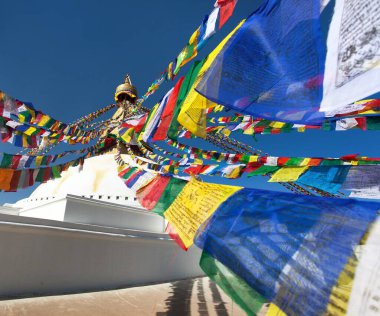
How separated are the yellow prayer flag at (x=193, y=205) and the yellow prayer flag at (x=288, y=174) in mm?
2244

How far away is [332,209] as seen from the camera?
4.27 feet

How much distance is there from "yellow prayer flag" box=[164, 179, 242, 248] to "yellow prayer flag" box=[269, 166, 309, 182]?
2244mm

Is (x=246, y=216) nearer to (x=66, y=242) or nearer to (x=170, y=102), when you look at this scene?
(x=170, y=102)

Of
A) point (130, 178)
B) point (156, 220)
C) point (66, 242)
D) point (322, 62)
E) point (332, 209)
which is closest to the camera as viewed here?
point (332, 209)

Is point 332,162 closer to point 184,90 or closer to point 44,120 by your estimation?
point 184,90

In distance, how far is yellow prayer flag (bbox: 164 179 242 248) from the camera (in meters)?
1.92

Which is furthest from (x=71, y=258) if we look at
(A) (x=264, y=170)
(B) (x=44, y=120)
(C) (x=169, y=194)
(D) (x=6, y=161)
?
(A) (x=264, y=170)

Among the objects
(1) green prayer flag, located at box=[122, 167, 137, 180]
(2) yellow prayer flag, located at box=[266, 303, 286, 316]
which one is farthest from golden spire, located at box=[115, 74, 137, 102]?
(2) yellow prayer flag, located at box=[266, 303, 286, 316]

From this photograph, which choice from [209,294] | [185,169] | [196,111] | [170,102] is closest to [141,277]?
[209,294]

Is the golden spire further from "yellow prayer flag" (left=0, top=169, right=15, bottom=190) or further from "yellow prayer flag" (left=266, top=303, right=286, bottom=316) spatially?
"yellow prayer flag" (left=266, top=303, right=286, bottom=316)

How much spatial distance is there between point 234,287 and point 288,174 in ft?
11.0

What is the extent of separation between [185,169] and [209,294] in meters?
2.54

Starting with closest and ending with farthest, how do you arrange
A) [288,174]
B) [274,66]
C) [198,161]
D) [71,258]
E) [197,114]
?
[274,66], [197,114], [288,174], [71,258], [198,161]

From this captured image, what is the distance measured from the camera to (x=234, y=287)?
1481mm
